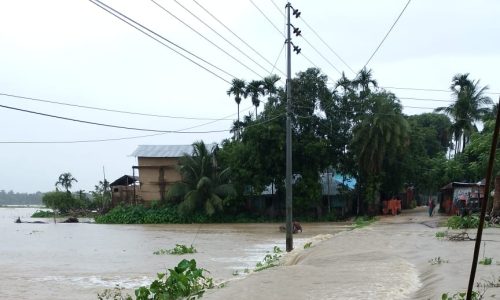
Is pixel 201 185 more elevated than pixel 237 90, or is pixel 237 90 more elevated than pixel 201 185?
pixel 237 90

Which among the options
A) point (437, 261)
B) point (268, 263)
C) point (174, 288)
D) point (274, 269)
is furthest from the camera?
point (268, 263)

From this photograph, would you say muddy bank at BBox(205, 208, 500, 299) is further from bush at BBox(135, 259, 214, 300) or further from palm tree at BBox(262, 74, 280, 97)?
palm tree at BBox(262, 74, 280, 97)

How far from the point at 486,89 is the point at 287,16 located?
33765 mm

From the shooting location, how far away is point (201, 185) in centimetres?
4838

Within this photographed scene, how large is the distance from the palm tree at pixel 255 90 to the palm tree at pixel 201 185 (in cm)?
1081

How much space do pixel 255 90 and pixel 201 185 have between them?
15.1m

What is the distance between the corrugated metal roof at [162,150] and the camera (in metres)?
57.3

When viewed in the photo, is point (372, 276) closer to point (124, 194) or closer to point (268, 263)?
point (268, 263)

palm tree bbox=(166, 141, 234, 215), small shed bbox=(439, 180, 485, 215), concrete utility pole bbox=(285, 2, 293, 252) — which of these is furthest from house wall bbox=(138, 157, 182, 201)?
concrete utility pole bbox=(285, 2, 293, 252)

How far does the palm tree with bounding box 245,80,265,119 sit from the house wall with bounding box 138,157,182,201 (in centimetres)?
1103

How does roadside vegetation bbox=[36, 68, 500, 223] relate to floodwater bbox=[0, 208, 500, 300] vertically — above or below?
above

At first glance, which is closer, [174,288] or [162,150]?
[174,288]

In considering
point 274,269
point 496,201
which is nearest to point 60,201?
point 496,201

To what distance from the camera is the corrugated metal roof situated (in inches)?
2257
